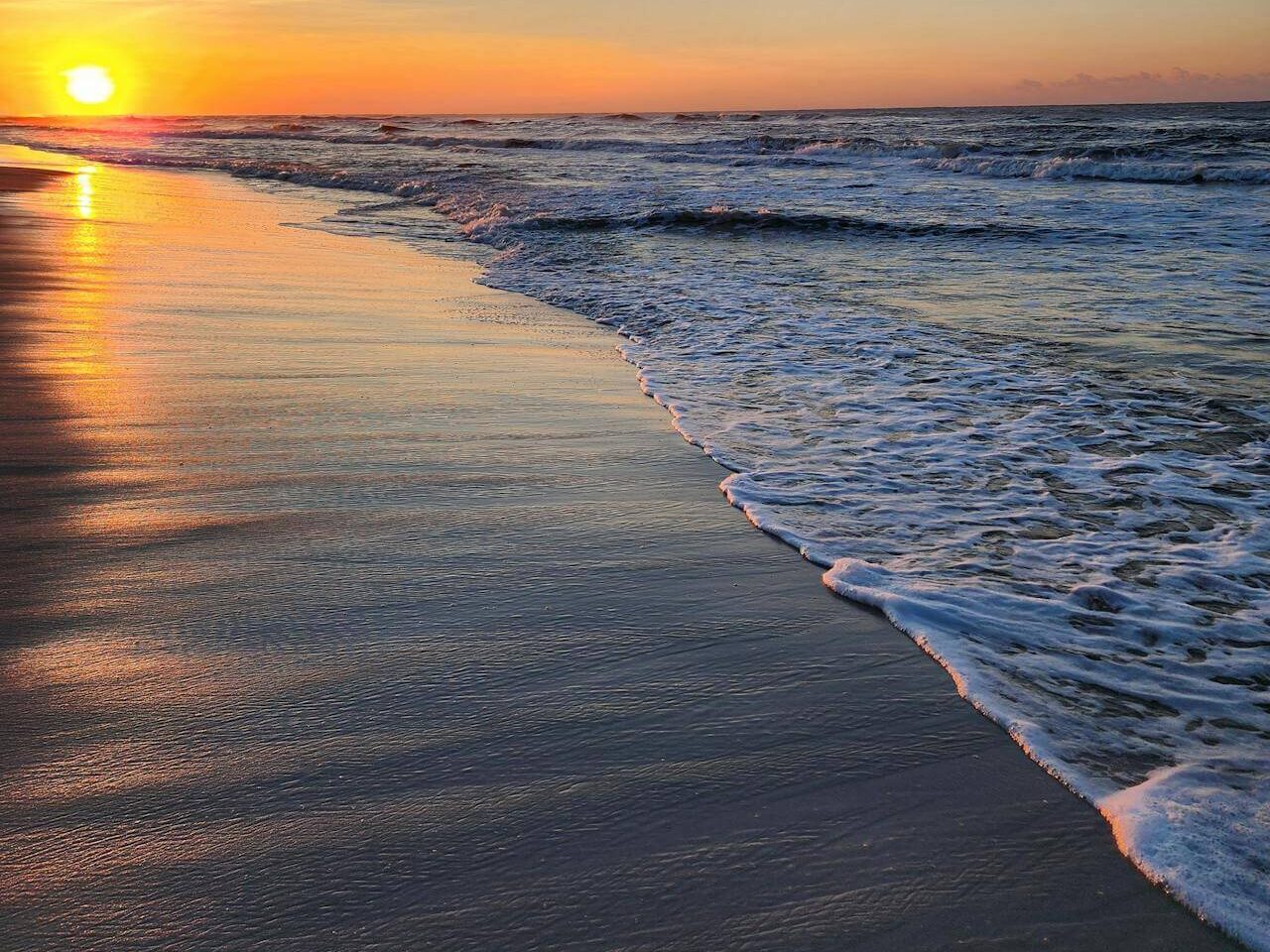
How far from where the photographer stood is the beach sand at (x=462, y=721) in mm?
1599

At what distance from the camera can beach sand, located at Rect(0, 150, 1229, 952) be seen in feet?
5.24

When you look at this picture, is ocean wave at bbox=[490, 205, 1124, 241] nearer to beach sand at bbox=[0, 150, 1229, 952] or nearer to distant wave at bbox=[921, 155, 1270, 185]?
distant wave at bbox=[921, 155, 1270, 185]

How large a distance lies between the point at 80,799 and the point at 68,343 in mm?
4176

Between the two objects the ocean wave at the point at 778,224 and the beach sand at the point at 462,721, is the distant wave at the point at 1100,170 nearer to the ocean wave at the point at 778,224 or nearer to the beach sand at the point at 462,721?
the ocean wave at the point at 778,224

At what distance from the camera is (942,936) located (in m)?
1.58

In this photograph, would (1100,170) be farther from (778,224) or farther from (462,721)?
(462,721)

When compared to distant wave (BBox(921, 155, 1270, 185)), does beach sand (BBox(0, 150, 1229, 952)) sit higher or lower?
lower

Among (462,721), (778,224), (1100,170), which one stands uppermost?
(1100,170)

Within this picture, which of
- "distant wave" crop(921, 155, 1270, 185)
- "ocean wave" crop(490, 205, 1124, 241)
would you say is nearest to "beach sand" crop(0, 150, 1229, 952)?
"ocean wave" crop(490, 205, 1124, 241)

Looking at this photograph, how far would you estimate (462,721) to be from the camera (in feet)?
6.91

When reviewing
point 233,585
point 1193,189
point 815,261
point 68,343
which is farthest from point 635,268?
point 1193,189

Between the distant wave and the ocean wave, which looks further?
Result: the distant wave

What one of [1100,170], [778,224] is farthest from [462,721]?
[1100,170]

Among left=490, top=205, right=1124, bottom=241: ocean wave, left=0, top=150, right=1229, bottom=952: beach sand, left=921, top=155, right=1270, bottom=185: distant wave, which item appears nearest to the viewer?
left=0, top=150, right=1229, bottom=952: beach sand
